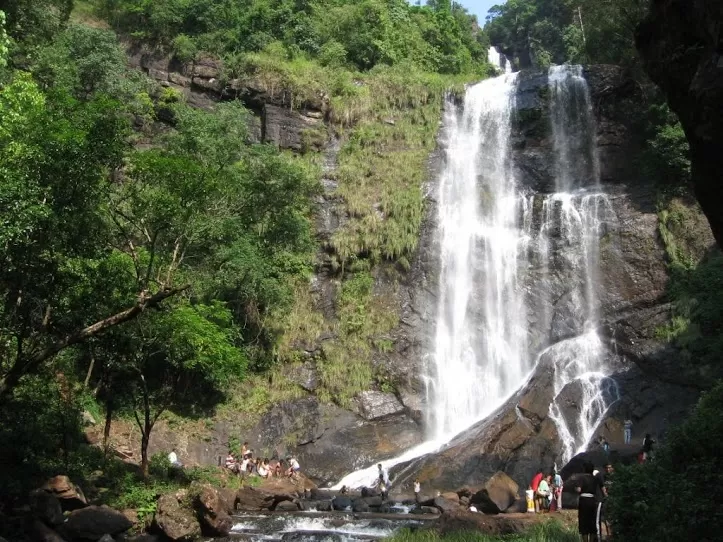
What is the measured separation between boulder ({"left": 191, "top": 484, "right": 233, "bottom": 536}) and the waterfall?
21.8ft

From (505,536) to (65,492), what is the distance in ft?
30.0

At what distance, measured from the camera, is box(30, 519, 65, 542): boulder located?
11.8 m

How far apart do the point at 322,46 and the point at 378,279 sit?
17.4m

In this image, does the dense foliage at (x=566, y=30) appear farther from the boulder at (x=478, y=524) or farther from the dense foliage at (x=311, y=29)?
the boulder at (x=478, y=524)

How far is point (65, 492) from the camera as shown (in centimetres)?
1391

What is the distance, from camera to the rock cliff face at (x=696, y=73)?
795cm

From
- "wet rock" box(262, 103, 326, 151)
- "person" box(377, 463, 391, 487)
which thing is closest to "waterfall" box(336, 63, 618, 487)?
"person" box(377, 463, 391, 487)

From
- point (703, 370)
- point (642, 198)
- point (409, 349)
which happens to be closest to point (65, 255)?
point (409, 349)

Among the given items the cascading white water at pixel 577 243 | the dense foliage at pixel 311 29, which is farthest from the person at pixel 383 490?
the dense foliage at pixel 311 29

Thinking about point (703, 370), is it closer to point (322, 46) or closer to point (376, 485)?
point (376, 485)

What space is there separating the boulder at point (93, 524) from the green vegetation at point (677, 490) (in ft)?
31.6

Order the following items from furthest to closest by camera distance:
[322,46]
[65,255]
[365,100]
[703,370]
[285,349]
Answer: [322,46], [365,100], [285,349], [703,370], [65,255]

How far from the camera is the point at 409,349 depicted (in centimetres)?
2570

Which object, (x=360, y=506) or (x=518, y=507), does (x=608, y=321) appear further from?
(x=360, y=506)
